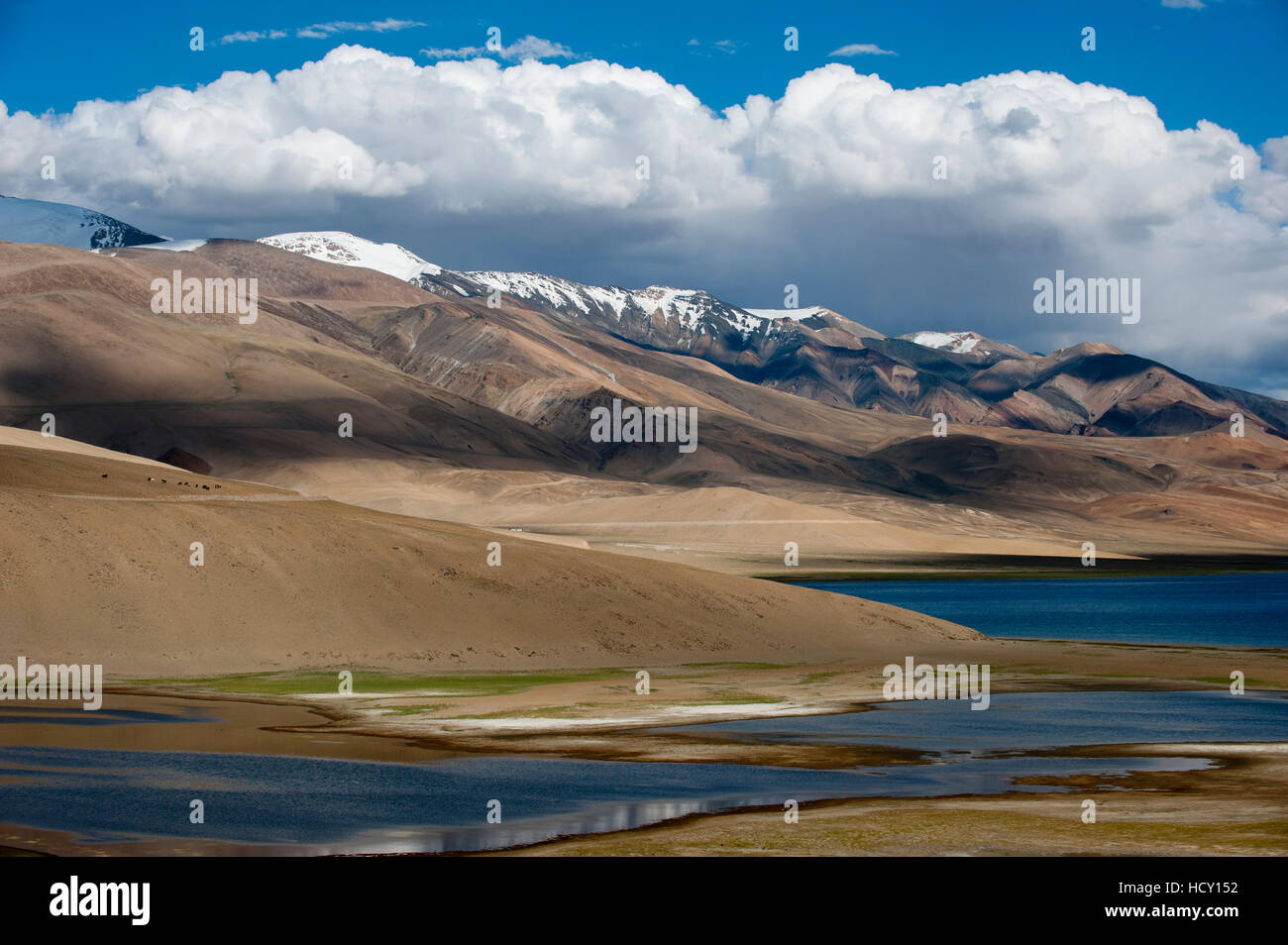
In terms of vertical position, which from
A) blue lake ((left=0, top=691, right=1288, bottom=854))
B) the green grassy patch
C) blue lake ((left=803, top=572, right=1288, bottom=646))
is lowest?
blue lake ((left=0, top=691, right=1288, bottom=854))

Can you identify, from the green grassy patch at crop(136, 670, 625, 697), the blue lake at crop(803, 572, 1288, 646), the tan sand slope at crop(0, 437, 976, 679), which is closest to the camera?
the green grassy patch at crop(136, 670, 625, 697)

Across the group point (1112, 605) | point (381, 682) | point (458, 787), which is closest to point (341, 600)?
point (381, 682)

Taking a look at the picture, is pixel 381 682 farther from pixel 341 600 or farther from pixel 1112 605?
pixel 1112 605

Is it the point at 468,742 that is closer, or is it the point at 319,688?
the point at 468,742

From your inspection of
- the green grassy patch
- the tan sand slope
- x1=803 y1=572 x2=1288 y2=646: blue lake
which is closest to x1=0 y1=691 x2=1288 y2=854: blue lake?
the green grassy patch

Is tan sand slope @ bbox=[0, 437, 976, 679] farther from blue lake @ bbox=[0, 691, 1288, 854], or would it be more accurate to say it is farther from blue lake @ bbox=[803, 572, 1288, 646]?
blue lake @ bbox=[0, 691, 1288, 854]
